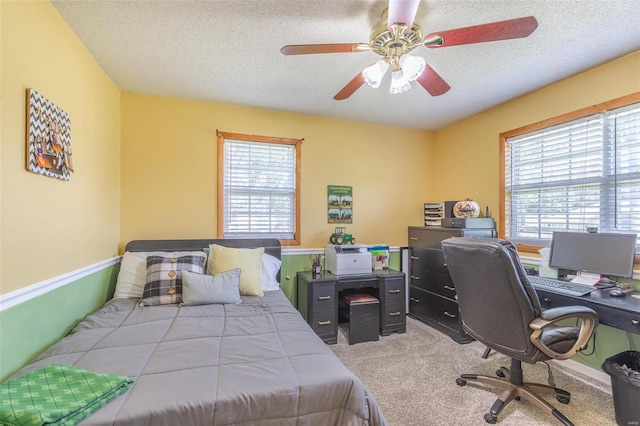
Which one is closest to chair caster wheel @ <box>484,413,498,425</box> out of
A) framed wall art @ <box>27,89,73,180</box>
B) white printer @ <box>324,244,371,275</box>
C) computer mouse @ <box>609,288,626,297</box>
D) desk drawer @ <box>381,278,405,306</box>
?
computer mouse @ <box>609,288,626,297</box>

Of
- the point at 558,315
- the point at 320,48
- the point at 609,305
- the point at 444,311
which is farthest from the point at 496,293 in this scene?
the point at 320,48

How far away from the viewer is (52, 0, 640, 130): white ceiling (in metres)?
1.70

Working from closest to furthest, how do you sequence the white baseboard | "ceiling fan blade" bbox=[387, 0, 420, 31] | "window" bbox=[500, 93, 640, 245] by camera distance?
1. "ceiling fan blade" bbox=[387, 0, 420, 31]
2. the white baseboard
3. "window" bbox=[500, 93, 640, 245]

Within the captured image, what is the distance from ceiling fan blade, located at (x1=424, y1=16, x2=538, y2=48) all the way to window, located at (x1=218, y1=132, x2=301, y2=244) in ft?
6.90

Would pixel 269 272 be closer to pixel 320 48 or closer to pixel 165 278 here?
pixel 165 278

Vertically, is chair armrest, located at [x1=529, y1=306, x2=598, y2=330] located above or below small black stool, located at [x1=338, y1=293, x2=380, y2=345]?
above

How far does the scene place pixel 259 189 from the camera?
3314 millimetres

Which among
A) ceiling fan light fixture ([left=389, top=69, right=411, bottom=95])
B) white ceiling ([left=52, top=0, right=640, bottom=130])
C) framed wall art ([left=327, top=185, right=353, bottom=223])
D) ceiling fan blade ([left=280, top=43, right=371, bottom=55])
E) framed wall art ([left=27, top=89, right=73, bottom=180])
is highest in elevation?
white ceiling ([left=52, top=0, right=640, bottom=130])

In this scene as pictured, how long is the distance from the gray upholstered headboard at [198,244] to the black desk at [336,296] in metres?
0.45

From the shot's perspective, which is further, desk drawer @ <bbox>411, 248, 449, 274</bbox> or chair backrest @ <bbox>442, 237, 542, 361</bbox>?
desk drawer @ <bbox>411, 248, 449, 274</bbox>

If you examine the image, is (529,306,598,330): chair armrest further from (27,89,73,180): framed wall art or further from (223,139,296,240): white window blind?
(27,89,73,180): framed wall art

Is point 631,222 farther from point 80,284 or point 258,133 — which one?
point 80,284

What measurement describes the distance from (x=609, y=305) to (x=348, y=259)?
79.4 inches

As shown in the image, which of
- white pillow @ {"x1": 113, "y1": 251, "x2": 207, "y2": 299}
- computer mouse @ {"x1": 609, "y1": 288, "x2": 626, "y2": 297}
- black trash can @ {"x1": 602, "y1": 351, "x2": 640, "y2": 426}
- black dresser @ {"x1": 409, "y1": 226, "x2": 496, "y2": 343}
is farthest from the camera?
black dresser @ {"x1": 409, "y1": 226, "x2": 496, "y2": 343}
